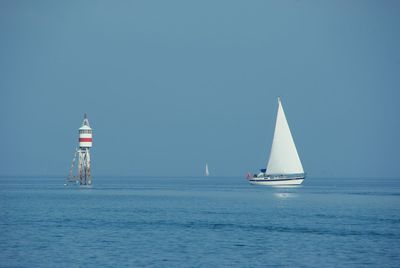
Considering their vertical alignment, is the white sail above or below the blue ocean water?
above

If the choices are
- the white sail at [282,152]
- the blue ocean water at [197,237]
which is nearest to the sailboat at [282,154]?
the white sail at [282,152]

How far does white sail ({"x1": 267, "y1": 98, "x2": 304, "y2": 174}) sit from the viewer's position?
463ft

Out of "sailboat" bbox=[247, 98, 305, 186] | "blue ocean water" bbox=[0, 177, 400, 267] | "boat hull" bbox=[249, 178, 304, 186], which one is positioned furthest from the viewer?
"boat hull" bbox=[249, 178, 304, 186]

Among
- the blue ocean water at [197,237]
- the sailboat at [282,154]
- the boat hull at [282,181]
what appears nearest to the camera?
the blue ocean water at [197,237]

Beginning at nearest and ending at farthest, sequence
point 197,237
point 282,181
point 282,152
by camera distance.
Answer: point 197,237, point 282,152, point 282,181

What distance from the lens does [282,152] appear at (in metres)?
143

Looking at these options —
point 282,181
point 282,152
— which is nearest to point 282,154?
point 282,152

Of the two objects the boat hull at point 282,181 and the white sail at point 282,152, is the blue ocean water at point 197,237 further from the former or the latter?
the boat hull at point 282,181

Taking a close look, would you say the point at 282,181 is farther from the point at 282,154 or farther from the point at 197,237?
the point at 197,237

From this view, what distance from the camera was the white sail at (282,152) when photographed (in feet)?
463

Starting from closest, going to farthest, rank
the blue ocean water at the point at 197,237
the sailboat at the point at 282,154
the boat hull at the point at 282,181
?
the blue ocean water at the point at 197,237, the sailboat at the point at 282,154, the boat hull at the point at 282,181

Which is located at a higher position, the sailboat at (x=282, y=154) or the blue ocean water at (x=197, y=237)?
the sailboat at (x=282, y=154)

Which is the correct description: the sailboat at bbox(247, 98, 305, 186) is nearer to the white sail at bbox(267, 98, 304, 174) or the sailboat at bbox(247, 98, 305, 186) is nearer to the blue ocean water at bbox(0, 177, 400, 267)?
the white sail at bbox(267, 98, 304, 174)

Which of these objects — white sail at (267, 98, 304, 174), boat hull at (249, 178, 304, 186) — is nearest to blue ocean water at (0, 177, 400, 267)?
white sail at (267, 98, 304, 174)
